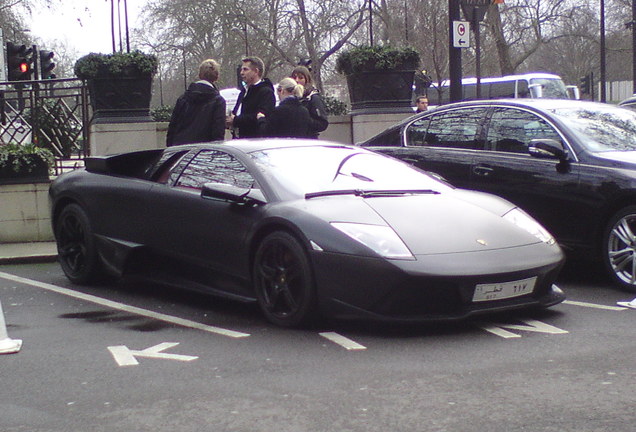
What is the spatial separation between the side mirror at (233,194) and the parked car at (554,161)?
8.65 ft

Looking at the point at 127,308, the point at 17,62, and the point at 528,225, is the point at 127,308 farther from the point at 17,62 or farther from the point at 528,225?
the point at 17,62

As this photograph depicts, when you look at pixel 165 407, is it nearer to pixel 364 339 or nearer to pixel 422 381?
pixel 422 381

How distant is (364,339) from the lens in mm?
5930

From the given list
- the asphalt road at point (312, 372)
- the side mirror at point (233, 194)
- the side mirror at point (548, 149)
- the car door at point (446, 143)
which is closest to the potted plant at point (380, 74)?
the car door at point (446, 143)

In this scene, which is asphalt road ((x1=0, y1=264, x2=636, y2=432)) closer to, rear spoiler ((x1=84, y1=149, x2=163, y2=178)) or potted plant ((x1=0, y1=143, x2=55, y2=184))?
rear spoiler ((x1=84, y1=149, x2=163, y2=178))

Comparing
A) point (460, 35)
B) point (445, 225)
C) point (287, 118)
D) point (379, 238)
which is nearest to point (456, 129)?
point (287, 118)

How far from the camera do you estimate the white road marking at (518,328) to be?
19.7ft

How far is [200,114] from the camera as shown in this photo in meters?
9.92

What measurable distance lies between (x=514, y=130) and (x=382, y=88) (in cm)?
657

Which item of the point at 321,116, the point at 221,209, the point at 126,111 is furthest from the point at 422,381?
the point at 126,111

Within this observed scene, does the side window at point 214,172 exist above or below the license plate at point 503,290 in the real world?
above

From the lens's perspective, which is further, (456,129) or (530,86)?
(530,86)

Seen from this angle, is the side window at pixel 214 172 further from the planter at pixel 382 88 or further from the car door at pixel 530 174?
the planter at pixel 382 88

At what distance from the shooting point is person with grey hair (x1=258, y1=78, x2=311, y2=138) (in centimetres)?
1007
